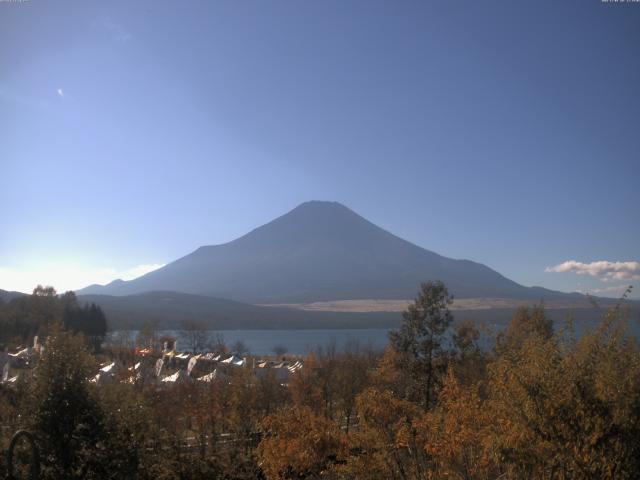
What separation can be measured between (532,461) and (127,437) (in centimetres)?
782

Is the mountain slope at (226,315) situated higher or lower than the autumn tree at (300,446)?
higher

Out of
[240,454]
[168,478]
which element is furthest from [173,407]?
[168,478]

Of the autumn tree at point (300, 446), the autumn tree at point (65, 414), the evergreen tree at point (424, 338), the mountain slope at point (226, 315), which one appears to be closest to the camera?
the autumn tree at point (65, 414)

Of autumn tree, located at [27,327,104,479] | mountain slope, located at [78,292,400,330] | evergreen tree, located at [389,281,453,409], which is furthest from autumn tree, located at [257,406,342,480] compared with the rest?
mountain slope, located at [78,292,400,330]

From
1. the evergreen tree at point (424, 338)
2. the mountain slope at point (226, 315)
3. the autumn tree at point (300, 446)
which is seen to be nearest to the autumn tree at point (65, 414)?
the autumn tree at point (300, 446)

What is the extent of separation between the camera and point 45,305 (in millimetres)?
67250

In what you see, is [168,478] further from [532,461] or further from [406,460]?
[532,461]

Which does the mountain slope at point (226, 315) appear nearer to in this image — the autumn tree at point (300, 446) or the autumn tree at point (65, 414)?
the autumn tree at point (300, 446)

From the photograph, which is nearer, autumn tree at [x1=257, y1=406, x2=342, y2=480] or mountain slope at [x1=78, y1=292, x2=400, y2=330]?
autumn tree at [x1=257, y1=406, x2=342, y2=480]

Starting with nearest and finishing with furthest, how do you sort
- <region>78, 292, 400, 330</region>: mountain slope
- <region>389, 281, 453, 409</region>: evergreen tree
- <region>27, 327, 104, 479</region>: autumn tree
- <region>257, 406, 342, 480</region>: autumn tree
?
<region>27, 327, 104, 479</region>: autumn tree → <region>257, 406, 342, 480</region>: autumn tree → <region>389, 281, 453, 409</region>: evergreen tree → <region>78, 292, 400, 330</region>: mountain slope

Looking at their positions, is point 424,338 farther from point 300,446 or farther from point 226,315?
point 226,315

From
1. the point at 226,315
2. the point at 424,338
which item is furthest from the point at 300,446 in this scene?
the point at 226,315

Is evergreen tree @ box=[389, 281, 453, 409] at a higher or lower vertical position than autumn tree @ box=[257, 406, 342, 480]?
higher

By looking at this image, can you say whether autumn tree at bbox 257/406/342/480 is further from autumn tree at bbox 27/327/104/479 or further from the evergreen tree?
the evergreen tree
